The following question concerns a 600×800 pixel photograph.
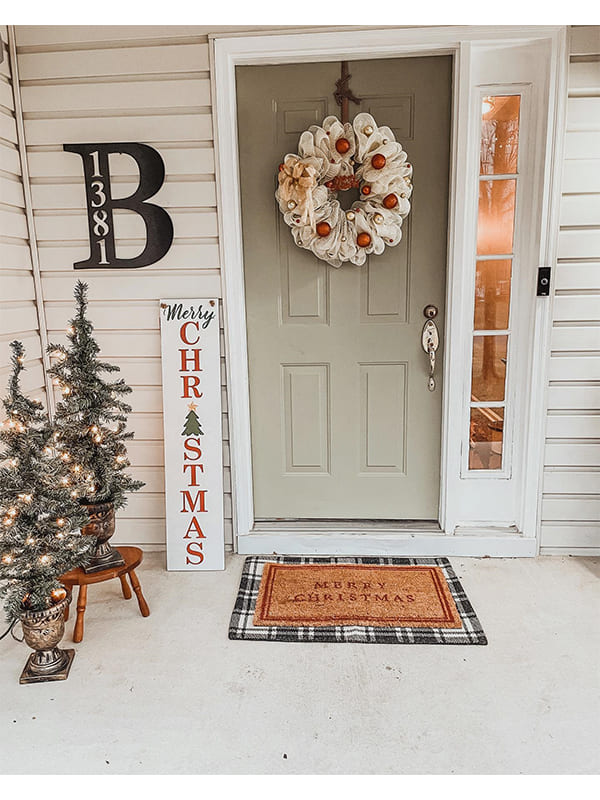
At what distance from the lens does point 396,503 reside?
2.73 meters

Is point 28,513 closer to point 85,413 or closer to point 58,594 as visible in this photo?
point 58,594

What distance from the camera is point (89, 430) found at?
6.81 ft

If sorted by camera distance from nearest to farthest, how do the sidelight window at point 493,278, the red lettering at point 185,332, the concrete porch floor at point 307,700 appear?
the concrete porch floor at point 307,700, the sidelight window at point 493,278, the red lettering at point 185,332

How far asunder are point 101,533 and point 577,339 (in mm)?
2159

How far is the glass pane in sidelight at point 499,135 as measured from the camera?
2352 millimetres

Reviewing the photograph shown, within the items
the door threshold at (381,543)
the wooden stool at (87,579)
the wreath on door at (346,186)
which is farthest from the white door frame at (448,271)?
the wooden stool at (87,579)

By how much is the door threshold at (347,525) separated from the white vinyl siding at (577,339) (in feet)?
1.88

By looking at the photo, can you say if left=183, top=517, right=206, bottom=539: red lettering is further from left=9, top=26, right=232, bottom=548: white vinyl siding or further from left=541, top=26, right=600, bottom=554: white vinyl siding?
left=541, top=26, right=600, bottom=554: white vinyl siding

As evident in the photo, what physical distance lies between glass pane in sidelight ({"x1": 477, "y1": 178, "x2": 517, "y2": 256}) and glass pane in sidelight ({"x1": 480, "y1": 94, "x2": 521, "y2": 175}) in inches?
2.4

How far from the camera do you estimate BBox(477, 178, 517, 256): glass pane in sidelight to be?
2.41 m

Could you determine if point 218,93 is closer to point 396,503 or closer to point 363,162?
point 363,162

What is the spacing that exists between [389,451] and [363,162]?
1.31 meters

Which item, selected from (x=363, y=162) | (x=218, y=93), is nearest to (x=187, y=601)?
(x=363, y=162)

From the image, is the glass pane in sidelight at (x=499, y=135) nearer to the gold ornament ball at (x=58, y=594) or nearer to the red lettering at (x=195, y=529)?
the red lettering at (x=195, y=529)
